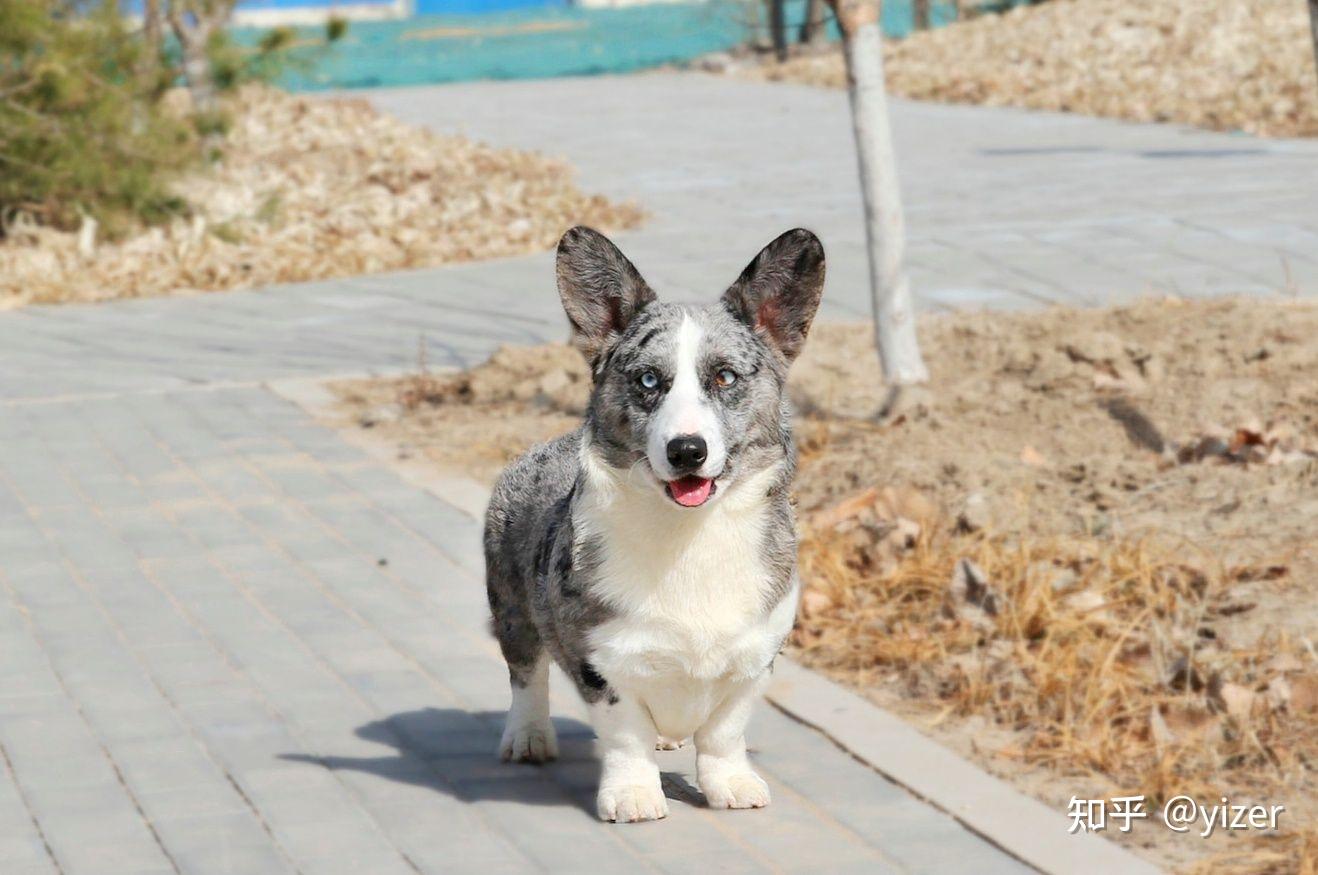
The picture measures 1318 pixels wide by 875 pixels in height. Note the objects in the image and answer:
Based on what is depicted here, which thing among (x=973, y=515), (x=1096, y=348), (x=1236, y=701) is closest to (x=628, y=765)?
(x=1236, y=701)

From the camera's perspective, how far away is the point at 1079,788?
4.61 m

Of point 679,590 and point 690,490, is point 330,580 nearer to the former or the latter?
point 679,590

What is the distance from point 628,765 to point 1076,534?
2356 mm

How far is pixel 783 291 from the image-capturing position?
4211 millimetres

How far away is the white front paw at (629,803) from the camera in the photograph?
438 cm

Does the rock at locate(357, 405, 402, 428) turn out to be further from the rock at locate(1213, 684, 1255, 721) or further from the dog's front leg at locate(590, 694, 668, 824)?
the rock at locate(1213, 684, 1255, 721)

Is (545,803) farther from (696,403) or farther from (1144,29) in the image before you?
(1144,29)

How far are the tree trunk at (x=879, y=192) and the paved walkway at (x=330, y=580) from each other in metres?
2.04

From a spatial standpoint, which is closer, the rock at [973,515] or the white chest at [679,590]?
the white chest at [679,590]

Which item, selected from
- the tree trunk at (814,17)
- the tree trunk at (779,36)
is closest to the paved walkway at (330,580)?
the tree trunk at (779,36)

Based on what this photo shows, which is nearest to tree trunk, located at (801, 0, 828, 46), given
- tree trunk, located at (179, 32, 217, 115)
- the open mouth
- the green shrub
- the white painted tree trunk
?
tree trunk, located at (179, 32, 217, 115)

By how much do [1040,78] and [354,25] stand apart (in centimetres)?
2995

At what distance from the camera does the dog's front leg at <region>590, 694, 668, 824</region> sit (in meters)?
4.30

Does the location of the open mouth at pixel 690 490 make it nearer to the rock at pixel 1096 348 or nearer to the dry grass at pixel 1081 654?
the dry grass at pixel 1081 654
